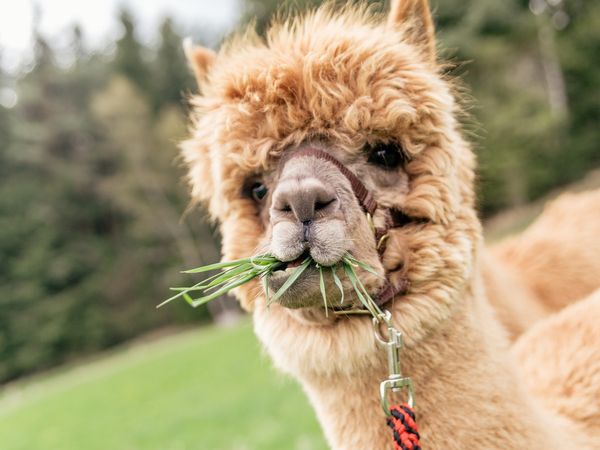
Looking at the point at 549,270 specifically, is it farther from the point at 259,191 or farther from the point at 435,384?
the point at 259,191

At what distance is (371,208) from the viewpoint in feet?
5.81

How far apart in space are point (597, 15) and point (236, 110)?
21218 mm

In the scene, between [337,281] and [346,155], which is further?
[346,155]

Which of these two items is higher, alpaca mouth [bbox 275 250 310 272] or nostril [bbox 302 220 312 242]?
nostril [bbox 302 220 312 242]

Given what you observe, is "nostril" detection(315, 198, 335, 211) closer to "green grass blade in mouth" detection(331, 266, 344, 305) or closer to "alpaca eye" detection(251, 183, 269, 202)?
"green grass blade in mouth" detection(331, 266, 344, 305)

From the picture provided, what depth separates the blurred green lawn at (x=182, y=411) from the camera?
569cm

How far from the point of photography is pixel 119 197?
1008 inches

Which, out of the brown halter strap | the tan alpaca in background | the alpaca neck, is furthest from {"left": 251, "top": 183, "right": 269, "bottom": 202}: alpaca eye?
the tan alpaca in background

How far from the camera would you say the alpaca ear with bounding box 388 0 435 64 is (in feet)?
6.84

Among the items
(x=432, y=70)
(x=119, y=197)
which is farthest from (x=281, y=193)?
(x=119, y=197)

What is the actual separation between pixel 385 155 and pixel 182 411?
6948mm

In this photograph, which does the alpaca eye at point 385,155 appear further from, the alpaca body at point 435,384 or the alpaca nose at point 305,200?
the alpaca body at point 435,384

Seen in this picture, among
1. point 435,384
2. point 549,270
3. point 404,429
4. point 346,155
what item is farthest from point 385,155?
point 549,270

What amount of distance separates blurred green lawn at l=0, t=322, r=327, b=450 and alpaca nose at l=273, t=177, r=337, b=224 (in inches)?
58.9
